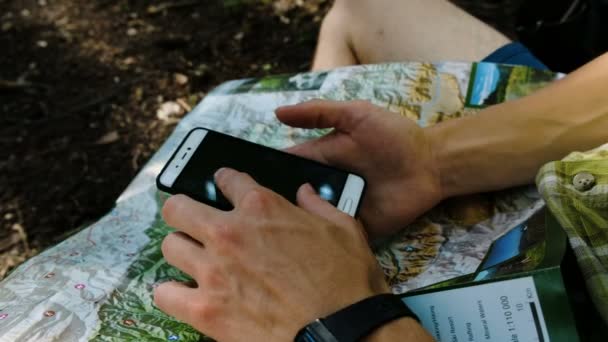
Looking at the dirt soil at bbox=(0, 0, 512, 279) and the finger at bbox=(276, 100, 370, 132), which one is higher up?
the finger at bbox=(276, 100, 370, 132)

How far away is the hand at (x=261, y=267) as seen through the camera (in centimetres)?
Answer: 62

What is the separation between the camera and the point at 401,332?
2.01 ft

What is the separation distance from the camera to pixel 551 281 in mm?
665

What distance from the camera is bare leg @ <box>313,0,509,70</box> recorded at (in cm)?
117

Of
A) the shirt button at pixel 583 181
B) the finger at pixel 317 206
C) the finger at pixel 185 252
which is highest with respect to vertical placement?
the shirt button at pixel 583 181

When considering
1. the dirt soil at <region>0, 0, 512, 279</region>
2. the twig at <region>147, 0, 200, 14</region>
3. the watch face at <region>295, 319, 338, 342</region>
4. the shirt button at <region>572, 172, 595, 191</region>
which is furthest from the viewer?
the twig at <region>147, 0, 200, 14</region>

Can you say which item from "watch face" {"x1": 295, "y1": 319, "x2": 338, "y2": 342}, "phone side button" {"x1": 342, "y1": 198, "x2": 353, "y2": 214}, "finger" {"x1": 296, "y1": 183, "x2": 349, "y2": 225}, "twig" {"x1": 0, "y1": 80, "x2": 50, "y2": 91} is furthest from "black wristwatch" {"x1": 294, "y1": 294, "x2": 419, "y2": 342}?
"twig" {"x1": 0, "y1": 80, "x2": 50, "y2": 91}

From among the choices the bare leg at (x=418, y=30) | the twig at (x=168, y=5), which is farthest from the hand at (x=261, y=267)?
the twig at (x=168, y=5)

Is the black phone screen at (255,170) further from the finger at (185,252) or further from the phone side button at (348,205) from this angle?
the finger at (185,252)

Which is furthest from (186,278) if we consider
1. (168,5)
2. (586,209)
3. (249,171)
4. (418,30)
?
(168,5)

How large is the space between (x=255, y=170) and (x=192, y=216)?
0.22 m

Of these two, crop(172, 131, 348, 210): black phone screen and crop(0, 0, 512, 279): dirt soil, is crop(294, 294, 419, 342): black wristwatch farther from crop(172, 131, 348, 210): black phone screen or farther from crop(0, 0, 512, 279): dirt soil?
crop(0, 0, 512, 279): dirt soil

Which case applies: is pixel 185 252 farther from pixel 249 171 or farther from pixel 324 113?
pixel 324 113

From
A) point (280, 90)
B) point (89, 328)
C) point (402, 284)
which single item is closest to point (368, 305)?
point (402, 284)
